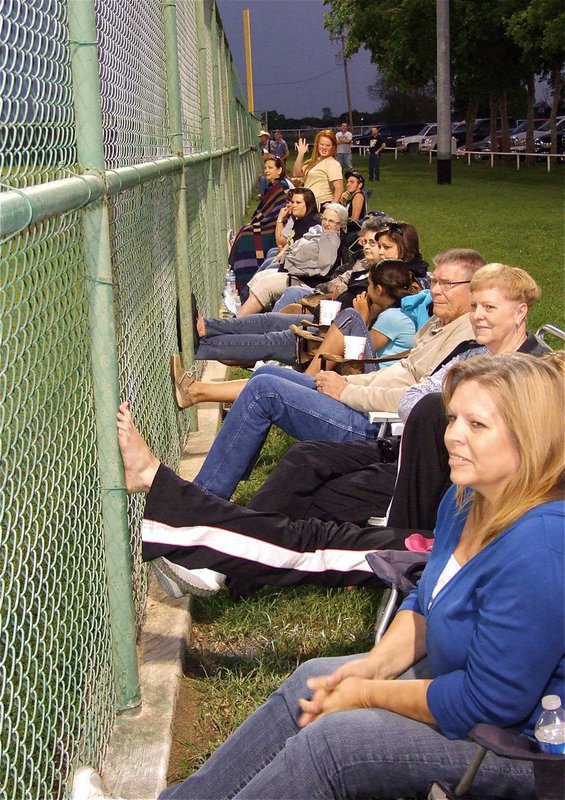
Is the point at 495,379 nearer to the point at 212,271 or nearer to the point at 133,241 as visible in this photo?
the point at 133,241

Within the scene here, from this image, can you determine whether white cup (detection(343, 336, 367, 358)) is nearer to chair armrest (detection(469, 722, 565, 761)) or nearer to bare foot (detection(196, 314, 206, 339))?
bare foot (detection(196, 314, 206, 339))

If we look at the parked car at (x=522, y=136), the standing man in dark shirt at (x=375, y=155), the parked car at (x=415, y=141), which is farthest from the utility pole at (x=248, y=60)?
the parked car at (x=415, y=141)

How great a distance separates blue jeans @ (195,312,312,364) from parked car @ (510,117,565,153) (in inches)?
1621

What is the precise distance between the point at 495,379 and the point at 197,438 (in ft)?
12.8

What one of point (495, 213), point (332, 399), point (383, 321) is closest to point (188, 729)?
point (332, 399)

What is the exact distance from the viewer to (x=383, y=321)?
5469 millimetres

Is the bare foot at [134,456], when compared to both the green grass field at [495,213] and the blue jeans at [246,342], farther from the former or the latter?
the green grass field at [495,213]

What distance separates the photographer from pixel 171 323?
5.68 metres

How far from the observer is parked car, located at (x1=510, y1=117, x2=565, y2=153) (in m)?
46.3

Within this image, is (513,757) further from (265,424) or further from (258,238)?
(258,238)

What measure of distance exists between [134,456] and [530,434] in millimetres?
1236

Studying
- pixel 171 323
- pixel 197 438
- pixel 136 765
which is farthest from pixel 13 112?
pixel 197 438

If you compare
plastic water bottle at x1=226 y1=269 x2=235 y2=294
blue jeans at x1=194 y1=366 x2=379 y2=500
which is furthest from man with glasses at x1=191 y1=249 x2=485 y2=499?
plastic water bottle at x1=226 y1=269 x2=235 y2=294

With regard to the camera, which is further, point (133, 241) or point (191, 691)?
point (133, 241)
